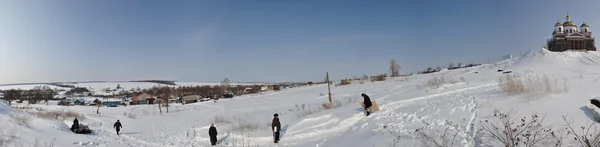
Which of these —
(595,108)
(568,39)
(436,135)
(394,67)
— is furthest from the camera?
(394,67)

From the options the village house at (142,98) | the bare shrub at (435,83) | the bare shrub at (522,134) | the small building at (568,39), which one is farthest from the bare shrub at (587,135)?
the village house at (142,98)

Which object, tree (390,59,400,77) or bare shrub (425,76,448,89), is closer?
bare shrub (425,76,448,89)

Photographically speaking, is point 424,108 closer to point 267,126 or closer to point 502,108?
point 502,108

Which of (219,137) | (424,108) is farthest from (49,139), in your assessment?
(424,108)

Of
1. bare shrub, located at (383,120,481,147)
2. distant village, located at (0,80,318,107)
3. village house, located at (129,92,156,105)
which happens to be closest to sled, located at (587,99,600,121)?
bare shrub, located at (383,120,481,147)

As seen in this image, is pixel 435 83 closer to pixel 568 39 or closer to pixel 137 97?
pixel 568 39

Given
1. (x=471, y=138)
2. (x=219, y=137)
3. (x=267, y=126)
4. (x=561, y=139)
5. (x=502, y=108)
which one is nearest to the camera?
(x=561, y=139)

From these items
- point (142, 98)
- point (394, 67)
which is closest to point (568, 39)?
point (394, 67)

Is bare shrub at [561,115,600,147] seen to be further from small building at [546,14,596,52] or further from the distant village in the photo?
small building at [546,14,596,52]

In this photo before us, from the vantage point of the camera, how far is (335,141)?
37.3ft

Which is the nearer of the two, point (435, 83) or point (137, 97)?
point (435, 83)

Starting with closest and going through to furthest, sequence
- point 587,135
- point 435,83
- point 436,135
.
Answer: point 587,135 → point 436,135 → point 435,83

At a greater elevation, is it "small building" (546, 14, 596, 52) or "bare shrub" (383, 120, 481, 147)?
"small building" (546, 14, 596, 52)

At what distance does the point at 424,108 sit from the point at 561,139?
5.74 meters
